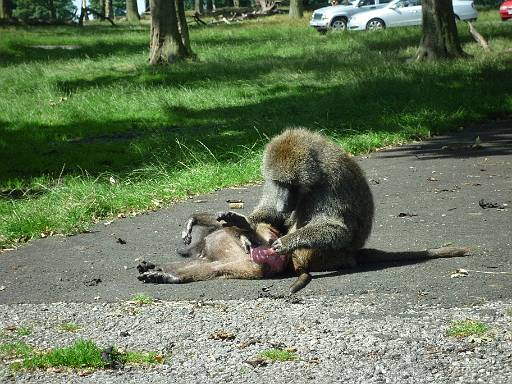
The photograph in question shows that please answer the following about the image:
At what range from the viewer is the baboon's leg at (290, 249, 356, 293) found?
25.7 ft

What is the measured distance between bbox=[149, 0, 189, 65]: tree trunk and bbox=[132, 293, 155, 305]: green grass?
18545 millimetres

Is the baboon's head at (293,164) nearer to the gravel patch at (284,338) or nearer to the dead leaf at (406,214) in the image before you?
the gravel patch at (284,338)

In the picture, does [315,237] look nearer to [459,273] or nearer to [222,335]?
[459,273]

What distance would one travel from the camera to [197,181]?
12547 mm

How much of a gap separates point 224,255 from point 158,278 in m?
0.70

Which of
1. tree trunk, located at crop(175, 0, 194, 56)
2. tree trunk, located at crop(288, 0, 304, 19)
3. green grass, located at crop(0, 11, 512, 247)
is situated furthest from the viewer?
tree trunk, located at crop(288, 0, 304, 19)

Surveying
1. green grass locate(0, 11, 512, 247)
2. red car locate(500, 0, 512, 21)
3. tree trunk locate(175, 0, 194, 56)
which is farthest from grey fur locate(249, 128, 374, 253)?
red car locate(500, 0, 512, 21)

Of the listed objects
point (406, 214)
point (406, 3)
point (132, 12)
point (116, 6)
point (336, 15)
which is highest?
point (406, 3)

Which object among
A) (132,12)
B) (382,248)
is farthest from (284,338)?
(132,12)

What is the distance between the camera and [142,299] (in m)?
7.13

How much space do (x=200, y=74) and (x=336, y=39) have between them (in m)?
9.02

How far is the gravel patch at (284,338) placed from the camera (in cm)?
538

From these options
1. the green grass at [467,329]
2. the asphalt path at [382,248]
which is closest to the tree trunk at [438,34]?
the asphalt path at [382,248]

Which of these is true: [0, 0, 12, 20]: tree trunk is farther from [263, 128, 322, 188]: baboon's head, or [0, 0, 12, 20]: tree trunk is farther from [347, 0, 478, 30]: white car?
[263, 128, 322, 188]: baboon's head
